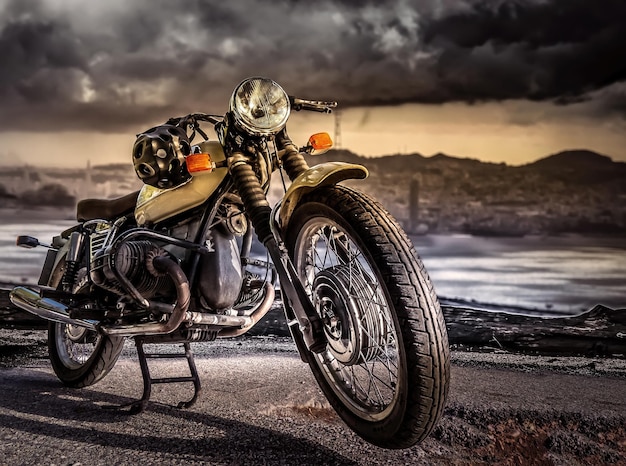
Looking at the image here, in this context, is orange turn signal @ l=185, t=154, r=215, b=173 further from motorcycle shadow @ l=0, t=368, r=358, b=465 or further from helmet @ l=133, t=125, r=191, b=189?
motorcycle shadow @ l=0, t=368, r=358, b=465

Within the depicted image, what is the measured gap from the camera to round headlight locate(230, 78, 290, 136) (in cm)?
227

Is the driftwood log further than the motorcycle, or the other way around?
the driftwood log

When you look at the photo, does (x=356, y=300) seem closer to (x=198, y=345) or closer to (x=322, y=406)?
(x=322, y=406)

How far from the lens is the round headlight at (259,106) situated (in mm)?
2270

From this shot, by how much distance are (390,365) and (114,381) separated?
6.46 ft

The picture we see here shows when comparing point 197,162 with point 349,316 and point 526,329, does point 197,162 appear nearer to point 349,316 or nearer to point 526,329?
point 349,316

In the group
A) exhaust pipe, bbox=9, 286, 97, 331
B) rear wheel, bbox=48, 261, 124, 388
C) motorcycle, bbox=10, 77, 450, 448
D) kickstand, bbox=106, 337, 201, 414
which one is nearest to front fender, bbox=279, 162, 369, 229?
motorcycle, bbox=10, 77, 450, 448

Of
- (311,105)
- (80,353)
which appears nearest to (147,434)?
(80,353)

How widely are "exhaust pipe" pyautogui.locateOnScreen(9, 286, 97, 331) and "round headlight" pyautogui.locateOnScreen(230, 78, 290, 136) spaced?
3.64 ft

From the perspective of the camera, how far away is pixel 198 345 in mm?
5250

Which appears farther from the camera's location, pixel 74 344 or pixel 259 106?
pixel 74 344

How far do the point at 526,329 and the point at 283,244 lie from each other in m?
4.52

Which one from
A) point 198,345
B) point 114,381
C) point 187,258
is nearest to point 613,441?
point 187,258

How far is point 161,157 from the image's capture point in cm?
249
